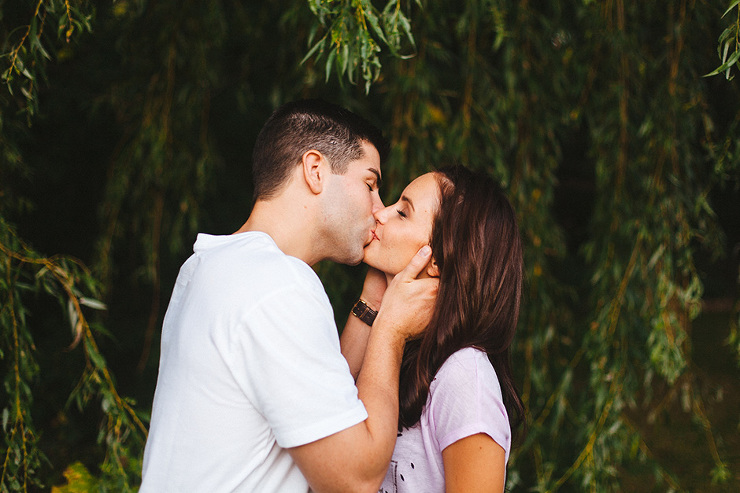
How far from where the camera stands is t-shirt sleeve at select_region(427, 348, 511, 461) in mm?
1303

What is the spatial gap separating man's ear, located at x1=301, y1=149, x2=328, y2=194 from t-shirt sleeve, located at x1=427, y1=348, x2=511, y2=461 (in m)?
0.51

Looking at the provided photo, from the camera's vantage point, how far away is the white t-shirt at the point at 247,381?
1.10m

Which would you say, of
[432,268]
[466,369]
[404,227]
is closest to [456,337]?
[466,369]

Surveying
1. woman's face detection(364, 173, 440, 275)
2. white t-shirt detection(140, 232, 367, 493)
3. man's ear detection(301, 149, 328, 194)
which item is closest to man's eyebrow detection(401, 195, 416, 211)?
woman's face detection(364, 173, 440, 275)

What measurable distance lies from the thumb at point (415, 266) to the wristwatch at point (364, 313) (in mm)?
269

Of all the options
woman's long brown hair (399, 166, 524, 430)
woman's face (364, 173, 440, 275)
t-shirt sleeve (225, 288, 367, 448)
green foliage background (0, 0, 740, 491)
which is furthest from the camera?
green foliage background (0, 0, 740, 491)

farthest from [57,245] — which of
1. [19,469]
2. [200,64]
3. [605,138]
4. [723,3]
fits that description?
[723,3]

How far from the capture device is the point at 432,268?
1.57m

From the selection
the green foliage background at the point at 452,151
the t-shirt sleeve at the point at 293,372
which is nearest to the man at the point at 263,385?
the t-shirt sleeve at the point at 293,372

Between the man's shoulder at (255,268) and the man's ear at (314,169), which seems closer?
the man's shoulder at (255,268)

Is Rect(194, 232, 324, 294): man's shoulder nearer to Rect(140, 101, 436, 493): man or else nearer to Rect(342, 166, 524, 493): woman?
Rect(140, 101, 436, 493): man

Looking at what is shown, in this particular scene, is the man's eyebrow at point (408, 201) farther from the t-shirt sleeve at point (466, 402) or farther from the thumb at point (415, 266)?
the t-shirt sleeve at point (466, 402)

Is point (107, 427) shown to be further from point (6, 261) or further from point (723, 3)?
point (723, 3)

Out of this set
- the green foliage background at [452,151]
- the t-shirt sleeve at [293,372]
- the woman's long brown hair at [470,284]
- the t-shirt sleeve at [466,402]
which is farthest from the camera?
the green foliage background at [452,151]
